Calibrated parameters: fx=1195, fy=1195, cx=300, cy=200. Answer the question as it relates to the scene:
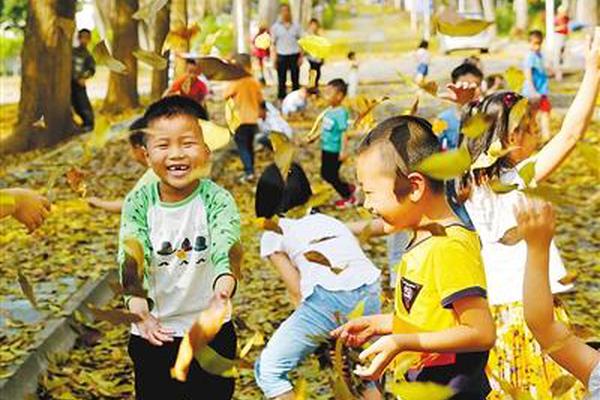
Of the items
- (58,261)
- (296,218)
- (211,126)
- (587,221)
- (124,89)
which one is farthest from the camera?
(124,89)

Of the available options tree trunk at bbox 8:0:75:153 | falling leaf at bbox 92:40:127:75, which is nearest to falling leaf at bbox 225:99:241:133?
falling leaf at bbox 92:40:127:75

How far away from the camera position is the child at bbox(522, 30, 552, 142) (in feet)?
53.7

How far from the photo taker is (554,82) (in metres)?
26.2

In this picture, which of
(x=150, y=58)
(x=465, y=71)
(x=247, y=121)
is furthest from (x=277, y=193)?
(x=247, y=121)

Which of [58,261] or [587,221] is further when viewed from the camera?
[587,221]

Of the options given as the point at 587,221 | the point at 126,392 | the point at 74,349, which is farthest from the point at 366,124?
the point at 587,221

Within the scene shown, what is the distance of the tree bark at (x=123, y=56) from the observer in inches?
851

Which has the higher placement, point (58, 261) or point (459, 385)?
point (459, 385)

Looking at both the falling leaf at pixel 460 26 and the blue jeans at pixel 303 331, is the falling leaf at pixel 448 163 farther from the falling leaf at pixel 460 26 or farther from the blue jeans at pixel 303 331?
the blue jeans at pixel 303 331

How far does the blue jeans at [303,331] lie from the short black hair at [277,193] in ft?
1.24

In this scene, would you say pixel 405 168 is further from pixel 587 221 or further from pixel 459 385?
pixel 587 221

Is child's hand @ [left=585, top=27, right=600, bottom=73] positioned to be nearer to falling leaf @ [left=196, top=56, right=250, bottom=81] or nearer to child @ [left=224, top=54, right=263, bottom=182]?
falling leaf @ [left=196, top=56, right=250, bottom=81]

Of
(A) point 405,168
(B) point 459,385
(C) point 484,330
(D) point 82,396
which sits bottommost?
(D) point 82,396

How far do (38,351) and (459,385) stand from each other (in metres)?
3.75
